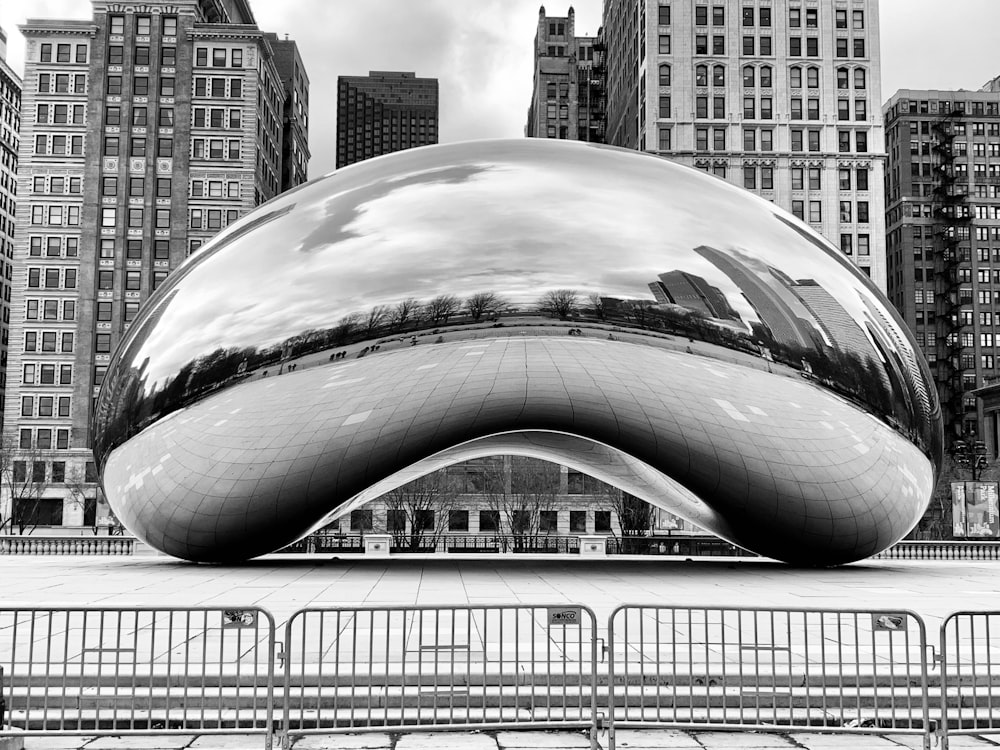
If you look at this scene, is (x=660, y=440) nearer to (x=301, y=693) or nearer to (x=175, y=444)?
(x=175, y=444)

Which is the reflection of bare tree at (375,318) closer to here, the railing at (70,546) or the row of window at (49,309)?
the railing at (70,546)

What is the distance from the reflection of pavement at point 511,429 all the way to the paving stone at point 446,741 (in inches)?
240

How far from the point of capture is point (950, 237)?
12006cm

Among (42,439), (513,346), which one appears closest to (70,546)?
(513,346)

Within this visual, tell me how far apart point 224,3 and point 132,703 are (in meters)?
108

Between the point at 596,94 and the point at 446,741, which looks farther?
the point at 596,94

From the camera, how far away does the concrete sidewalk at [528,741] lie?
629 cm

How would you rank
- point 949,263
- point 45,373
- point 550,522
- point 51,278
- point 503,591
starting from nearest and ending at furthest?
1. point 503,591
2. point 550,522
3. point 45,373
4. point 51,278
5. point 949,263

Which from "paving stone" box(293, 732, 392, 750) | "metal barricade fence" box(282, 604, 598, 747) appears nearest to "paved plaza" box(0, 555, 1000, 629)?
"metal barricade fence" box(282, 604, 598, 747)

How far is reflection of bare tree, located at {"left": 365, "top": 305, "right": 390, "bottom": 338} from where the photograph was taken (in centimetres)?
1197

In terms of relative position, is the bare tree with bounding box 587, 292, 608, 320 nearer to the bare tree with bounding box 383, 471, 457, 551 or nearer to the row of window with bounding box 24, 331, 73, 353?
the bare tree with bounding box 383, 471, 457, 551

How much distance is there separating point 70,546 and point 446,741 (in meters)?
27.4

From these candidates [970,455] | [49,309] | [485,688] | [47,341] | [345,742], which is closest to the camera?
[345,742]

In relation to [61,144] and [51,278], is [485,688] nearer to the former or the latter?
[51,278]
